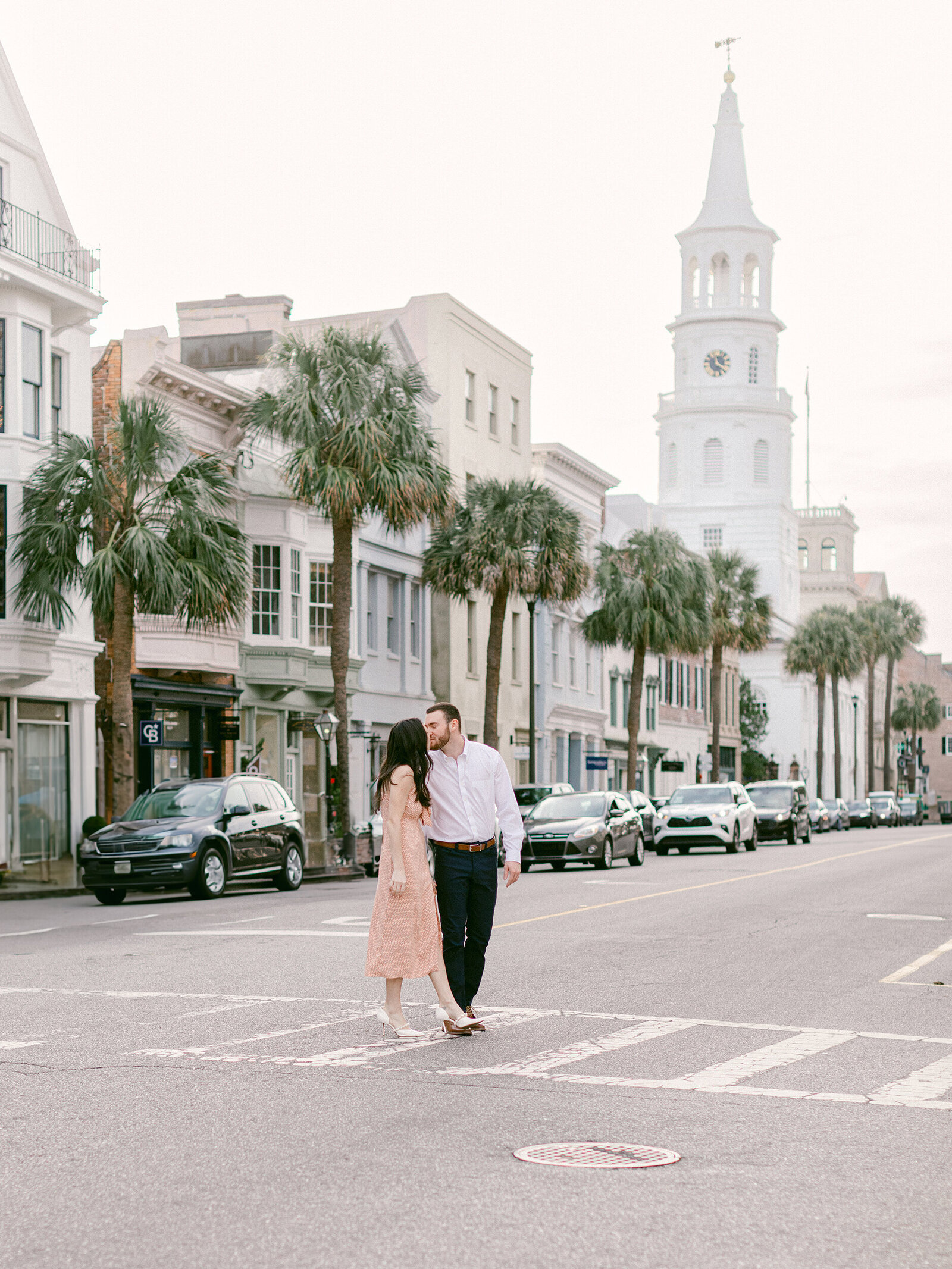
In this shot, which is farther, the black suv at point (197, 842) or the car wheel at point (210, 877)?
the car wheel at point (210, 877)

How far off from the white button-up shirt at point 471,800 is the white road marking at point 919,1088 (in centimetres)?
250

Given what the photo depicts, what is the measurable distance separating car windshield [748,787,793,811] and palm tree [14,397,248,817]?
2293 cm

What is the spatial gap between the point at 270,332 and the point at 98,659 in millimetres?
14142

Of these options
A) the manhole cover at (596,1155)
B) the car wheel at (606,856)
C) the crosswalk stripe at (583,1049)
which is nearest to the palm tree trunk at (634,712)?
the car wheel at (606,856)

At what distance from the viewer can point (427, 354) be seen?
163ft

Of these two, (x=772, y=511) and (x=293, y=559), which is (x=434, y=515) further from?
(x=772, y=511)

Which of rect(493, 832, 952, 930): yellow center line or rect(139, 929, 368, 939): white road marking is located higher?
rect(139, 929, 368, 939): white road marking

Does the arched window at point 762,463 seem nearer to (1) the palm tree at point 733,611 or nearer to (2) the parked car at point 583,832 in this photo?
(1) the palm tree at point 733,611

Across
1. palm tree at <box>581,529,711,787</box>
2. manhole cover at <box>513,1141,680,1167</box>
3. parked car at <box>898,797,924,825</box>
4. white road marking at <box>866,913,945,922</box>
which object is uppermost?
palm tree at <box>581,529,711,787</box>

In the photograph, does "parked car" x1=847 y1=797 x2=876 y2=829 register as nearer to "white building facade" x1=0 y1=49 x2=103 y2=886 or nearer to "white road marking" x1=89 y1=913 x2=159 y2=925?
"white building facade" x1=0 y1=49 x2=103 y2=886

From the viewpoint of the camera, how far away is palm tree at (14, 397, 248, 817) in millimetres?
26750

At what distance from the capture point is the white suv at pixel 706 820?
127ft

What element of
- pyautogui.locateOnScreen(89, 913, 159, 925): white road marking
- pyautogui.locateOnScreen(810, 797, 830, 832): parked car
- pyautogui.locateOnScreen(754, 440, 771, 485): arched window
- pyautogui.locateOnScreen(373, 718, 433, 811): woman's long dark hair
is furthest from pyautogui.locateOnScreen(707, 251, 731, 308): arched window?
pyautogui.locateOnScreen(373, 718, 433, 811): woman's long dark hair

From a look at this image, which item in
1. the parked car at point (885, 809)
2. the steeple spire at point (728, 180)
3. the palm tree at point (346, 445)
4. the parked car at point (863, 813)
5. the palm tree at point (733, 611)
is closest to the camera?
the palm tree at point (346, 445)
